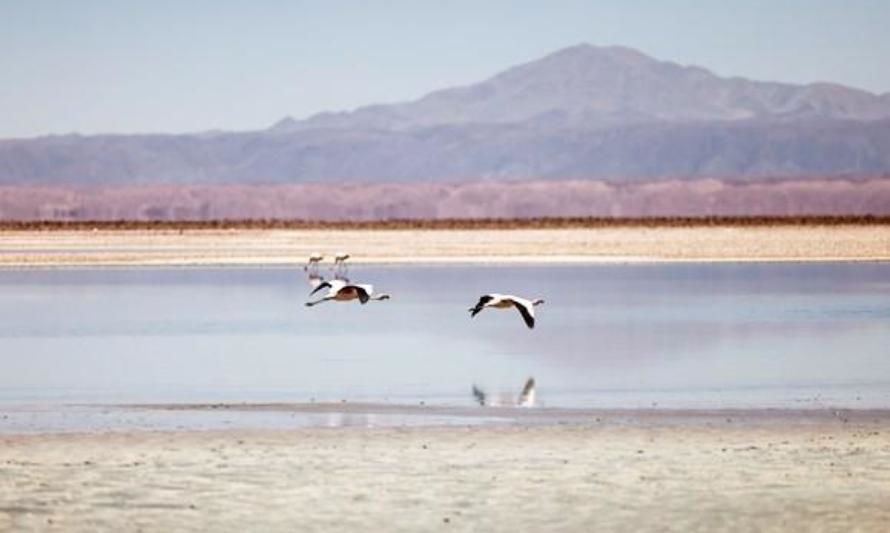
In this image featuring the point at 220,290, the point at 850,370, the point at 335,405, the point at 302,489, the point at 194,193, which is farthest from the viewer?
the point at 194,193

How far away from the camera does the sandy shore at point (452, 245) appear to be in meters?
52.3

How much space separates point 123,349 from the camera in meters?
22.9

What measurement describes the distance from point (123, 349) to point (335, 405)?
6.35 meters

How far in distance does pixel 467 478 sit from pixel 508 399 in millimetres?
4632

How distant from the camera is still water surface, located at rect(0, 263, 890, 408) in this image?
18.3m

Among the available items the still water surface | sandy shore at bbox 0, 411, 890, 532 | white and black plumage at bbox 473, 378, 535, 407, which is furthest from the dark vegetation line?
sandy shore at bbox 0, 411, 890, 532

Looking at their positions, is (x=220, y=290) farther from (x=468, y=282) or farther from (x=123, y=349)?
(x=123, y=349)

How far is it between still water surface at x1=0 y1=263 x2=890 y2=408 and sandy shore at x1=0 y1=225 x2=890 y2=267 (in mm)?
13041

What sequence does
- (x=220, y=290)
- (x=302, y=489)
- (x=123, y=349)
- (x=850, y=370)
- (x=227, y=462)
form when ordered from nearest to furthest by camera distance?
(x=302, y=489)
(x=227, y=462)
(x=850, y=370)
(x=123, y=349)
(x=220, y=290)

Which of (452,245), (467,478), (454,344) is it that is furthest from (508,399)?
(452,245)

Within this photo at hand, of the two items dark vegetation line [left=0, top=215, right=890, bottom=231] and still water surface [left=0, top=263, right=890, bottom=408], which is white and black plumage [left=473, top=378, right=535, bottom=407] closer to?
still water surface [left=0, top=263, right=890, bottom=408]

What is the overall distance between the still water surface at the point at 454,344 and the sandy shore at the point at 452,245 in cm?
1304

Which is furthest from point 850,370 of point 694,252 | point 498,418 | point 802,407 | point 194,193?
point 194,193

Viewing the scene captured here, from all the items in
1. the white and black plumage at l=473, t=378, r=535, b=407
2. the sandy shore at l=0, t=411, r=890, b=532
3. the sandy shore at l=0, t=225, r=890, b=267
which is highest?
the sandy shore at l=0, t=225, r=890, b=267
